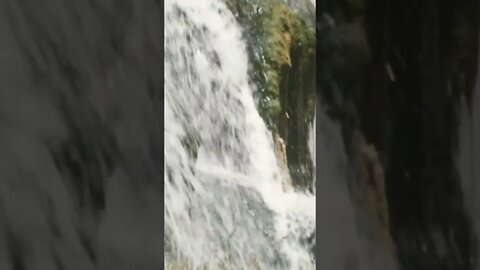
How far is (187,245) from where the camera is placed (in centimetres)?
103

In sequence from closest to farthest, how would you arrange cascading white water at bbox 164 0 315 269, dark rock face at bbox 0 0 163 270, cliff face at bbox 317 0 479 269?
dark rock face at bbox 0 0 163 270
cascading white water at bbox 164 0 315 269
cliff face at bbox 317 0 479 269

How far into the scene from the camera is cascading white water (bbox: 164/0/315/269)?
40.3 inches

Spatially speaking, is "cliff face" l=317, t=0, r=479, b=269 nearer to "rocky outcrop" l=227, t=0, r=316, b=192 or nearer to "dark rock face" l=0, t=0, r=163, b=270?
"rocky outcrop" l=227, t=0, r=316, b=192

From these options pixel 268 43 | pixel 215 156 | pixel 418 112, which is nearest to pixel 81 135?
pixel 215 156

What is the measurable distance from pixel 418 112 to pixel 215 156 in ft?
1.12

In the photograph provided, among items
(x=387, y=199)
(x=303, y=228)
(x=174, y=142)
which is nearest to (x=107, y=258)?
(x=174, y=142)

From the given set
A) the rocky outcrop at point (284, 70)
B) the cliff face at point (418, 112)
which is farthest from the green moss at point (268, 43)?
the cliff face at point (418, 112)

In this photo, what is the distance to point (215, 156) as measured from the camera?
1045mm

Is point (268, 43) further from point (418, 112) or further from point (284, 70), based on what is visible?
point (418, 112)

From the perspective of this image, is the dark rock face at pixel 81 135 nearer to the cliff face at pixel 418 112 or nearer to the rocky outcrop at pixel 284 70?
the rocky outcrop at pixel 284 70

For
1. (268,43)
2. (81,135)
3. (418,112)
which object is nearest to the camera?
(81,135)

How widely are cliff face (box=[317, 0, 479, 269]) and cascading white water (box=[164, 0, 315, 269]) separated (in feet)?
0.55

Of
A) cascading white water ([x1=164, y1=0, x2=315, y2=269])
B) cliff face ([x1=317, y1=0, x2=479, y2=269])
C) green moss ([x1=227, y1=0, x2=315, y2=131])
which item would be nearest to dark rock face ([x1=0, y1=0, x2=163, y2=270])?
cascading white water ([x1=164, y1=0, x2=315, y2=269])

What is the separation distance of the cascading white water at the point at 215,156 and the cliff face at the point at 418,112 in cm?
17
